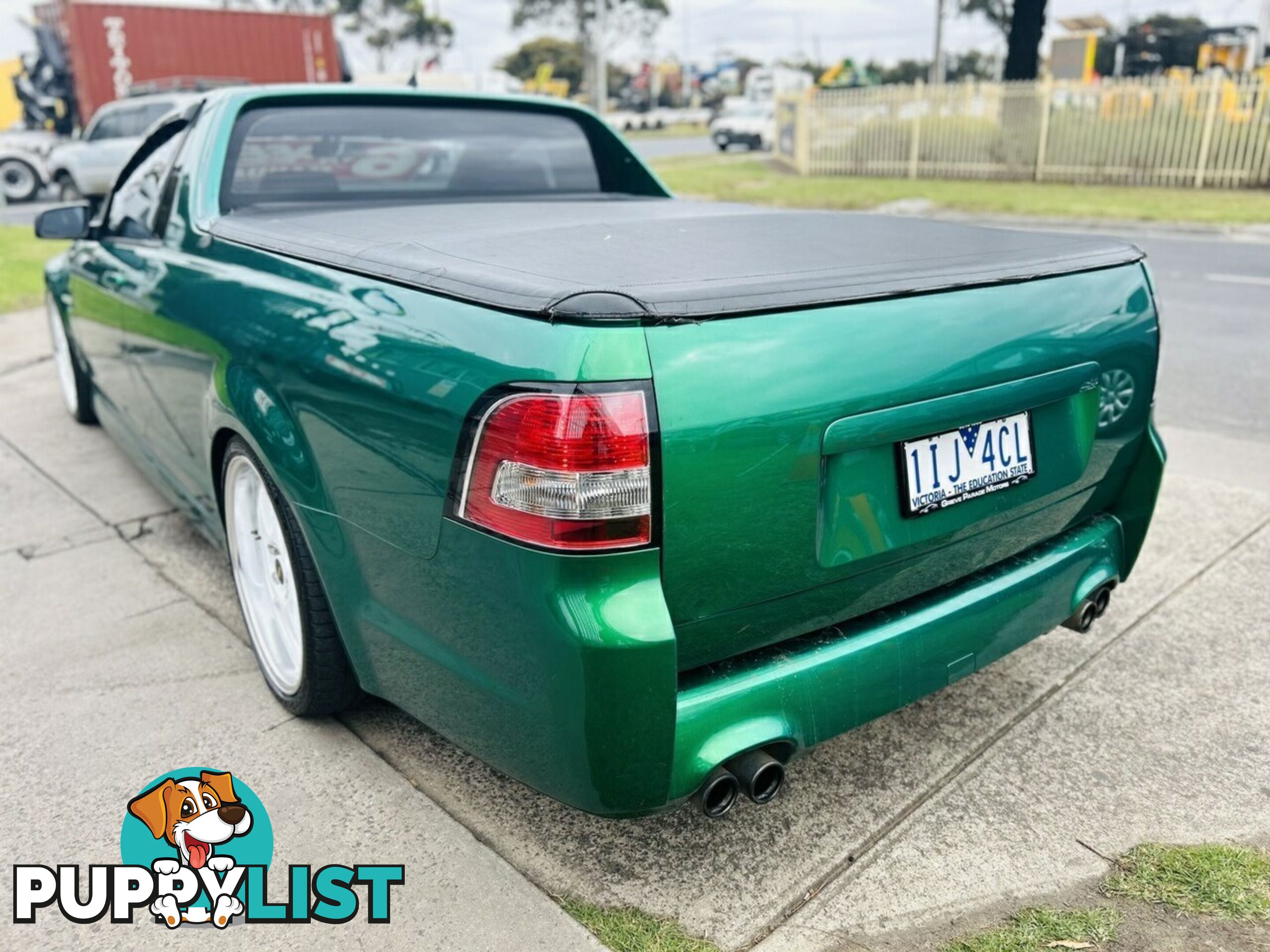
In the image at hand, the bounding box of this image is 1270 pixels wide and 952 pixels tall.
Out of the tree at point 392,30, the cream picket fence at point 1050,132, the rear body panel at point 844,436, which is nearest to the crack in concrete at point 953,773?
the rear body panel at point 844,436

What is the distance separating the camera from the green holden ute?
163cm

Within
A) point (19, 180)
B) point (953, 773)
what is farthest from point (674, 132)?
point (953, 773)

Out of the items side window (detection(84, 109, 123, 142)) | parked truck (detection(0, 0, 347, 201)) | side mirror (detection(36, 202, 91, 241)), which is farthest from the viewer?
parked truck (detection(0, 0, 347, 201))

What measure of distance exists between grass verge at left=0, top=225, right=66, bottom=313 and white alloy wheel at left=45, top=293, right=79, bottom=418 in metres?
2.47

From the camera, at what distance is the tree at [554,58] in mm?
72375

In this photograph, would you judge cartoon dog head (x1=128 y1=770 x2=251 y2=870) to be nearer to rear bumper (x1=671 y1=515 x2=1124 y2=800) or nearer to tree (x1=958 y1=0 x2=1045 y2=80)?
rear bumper (x1=671 y1=515 x2=1124 y2=800)

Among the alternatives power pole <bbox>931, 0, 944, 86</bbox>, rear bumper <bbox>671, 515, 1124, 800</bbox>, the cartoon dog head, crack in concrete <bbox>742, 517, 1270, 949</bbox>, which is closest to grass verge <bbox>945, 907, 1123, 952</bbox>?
crack in concrete <bbox>742, 517, 1270, 949</bbox>

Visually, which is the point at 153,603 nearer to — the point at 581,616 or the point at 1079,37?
the point at 581,616

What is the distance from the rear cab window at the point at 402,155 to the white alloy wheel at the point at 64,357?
2.00 metres

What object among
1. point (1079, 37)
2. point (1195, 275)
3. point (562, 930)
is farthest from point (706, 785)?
point (1079, 37)

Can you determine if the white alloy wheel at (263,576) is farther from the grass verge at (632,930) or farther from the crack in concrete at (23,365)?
the crack in concrete at (23,365)

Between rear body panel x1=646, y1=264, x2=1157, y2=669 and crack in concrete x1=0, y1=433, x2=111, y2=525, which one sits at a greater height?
rear body panel x1=646, y1=264, x2=1157, y2=669

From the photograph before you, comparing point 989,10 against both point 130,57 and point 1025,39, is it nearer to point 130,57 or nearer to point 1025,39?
point 1025,39

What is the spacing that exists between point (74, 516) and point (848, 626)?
327 centimetres
